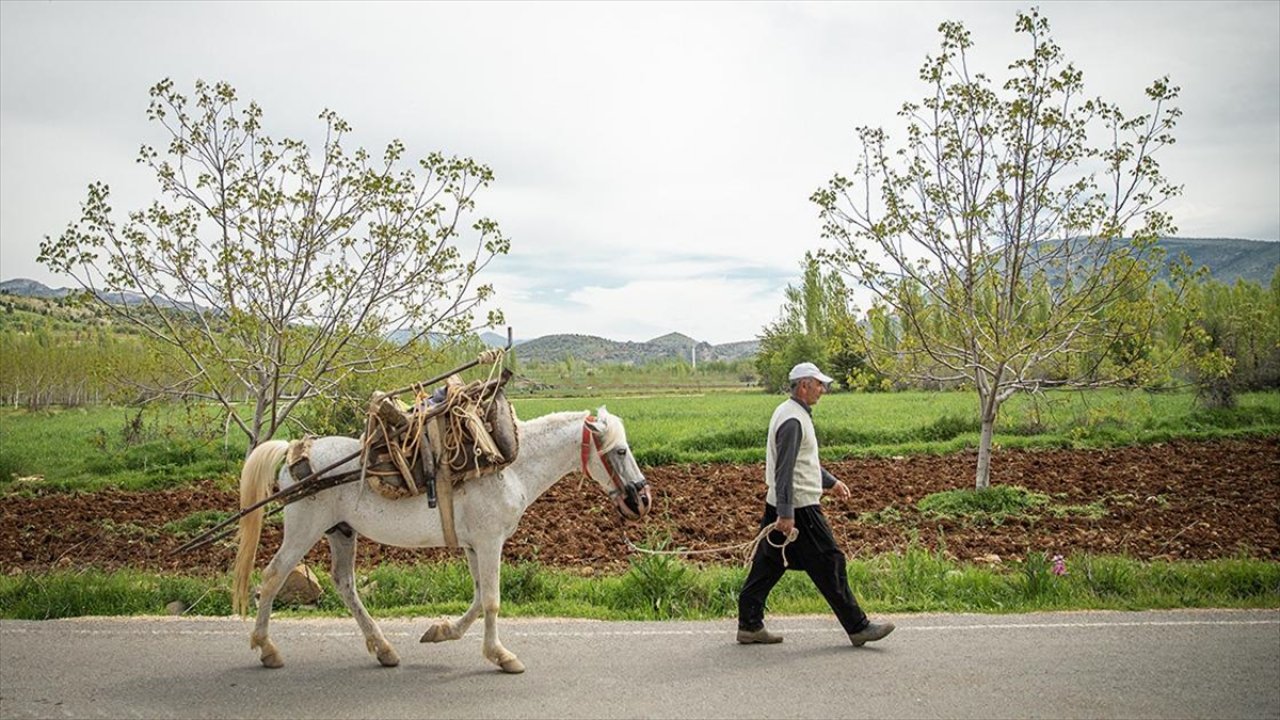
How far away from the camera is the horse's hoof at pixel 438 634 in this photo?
6.54 m

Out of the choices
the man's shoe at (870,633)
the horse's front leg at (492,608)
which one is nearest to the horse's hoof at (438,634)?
the horse's front leg at (492,608)

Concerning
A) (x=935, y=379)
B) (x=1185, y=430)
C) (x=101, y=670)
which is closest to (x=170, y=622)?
(x=101, y=670)

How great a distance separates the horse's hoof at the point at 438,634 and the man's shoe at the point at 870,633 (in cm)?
288

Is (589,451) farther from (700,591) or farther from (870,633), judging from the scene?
(870,633)

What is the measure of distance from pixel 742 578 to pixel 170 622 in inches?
195

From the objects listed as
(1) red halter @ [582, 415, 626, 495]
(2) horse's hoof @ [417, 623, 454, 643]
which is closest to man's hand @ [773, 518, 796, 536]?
(1) red halter @ [582, 415, 626, 495]

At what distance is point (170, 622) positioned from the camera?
777 centimetres

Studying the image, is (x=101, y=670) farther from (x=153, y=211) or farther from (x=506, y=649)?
(x=153, y=211)

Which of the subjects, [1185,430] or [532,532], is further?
[1185,430]

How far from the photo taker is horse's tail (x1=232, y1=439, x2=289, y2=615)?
665 cm

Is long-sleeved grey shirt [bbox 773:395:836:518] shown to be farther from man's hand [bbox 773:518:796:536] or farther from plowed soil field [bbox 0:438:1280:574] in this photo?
plowed soil field [bbox 0:438:1280:574]

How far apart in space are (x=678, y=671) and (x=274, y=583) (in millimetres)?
2859

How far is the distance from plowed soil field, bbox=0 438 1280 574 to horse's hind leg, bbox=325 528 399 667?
78.8 inches

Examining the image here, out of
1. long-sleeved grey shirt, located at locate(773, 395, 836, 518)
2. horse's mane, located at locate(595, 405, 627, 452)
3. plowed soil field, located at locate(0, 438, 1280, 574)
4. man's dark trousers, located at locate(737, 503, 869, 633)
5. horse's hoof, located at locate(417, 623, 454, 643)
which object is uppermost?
horse's mane, located at locate(595, 405, 627, 452)
